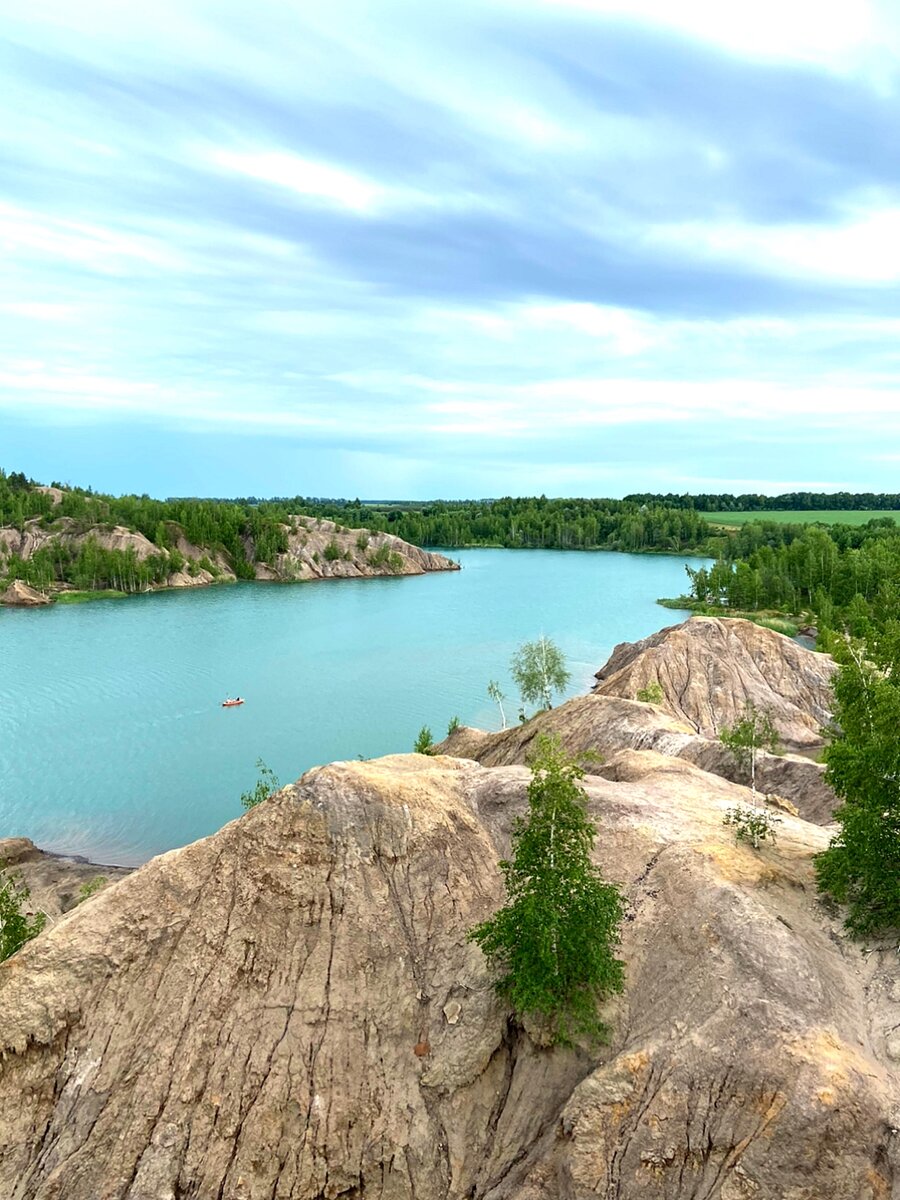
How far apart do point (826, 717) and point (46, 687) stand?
3088 inches

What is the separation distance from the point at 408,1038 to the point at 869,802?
43.9 ft

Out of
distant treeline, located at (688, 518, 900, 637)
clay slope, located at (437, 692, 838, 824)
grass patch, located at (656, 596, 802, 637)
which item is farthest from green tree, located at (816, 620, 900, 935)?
grass patch, located at (656, 596, 802, 637)

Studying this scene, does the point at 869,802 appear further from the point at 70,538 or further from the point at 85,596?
the point at 70,538

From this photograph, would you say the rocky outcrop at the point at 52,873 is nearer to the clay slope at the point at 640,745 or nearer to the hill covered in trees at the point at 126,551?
the clay slope at the point at 640,745

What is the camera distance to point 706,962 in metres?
18.2

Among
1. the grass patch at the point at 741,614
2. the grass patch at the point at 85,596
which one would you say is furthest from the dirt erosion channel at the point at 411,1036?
the grass patch at the point at 85,596

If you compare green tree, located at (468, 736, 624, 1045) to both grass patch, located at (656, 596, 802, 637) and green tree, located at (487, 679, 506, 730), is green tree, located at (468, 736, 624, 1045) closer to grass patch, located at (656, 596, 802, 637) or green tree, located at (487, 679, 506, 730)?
green tree, located at (487, 679, 506, 730)

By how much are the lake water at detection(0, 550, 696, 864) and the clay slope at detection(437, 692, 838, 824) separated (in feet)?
69.4

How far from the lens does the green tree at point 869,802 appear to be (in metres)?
18.9

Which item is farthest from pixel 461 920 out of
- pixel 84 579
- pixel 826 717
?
pixel 84 579

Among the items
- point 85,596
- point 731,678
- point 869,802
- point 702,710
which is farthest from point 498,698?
point 85,596

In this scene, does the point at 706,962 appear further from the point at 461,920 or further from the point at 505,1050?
the point at 461,920

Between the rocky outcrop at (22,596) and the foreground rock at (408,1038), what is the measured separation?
464 ft

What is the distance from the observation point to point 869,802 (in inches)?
768
